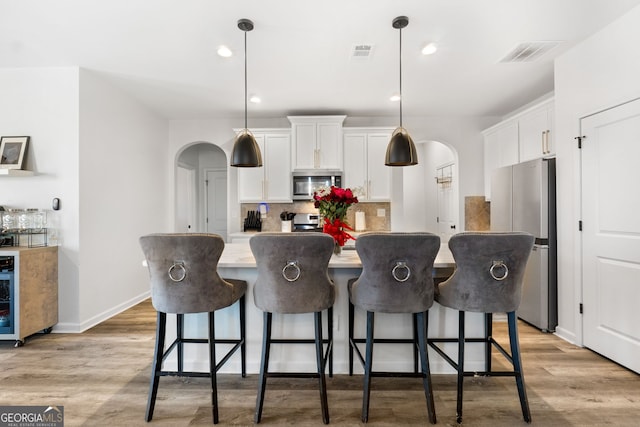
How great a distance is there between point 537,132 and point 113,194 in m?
4.79

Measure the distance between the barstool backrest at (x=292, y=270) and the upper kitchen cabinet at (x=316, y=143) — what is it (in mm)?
2882

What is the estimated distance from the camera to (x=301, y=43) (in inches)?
108

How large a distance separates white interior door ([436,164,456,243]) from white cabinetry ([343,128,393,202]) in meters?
1.34

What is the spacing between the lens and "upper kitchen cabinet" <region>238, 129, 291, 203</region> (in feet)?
15.3

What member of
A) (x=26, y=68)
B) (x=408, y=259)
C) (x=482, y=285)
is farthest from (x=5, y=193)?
(x=482, y=285)

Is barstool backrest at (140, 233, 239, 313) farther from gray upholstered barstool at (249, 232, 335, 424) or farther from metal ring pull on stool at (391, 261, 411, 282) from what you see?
metal ring pull on stool at (391, 261, 411, 282)

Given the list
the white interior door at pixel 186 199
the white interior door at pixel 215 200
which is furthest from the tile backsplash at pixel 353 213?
the white interior door at pixel 215 200

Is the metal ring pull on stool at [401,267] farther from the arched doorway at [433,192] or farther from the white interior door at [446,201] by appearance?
the white interior door at [446,201]

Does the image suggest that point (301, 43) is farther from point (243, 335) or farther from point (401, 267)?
point (243, 335)

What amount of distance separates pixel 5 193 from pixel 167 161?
6.78 ft

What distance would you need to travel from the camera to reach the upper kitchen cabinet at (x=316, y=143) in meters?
4.52

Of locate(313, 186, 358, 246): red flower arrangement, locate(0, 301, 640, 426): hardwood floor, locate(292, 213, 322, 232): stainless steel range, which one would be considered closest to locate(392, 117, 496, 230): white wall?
locate(292, 213, 322, 232): stainless steel range

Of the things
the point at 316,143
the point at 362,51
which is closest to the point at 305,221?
the point at 316,143

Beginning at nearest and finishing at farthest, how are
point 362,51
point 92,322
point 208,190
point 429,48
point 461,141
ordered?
1. point 429,48
2. point 362,51
3. point 92,322
4. point 461,141
5. point 208,190
